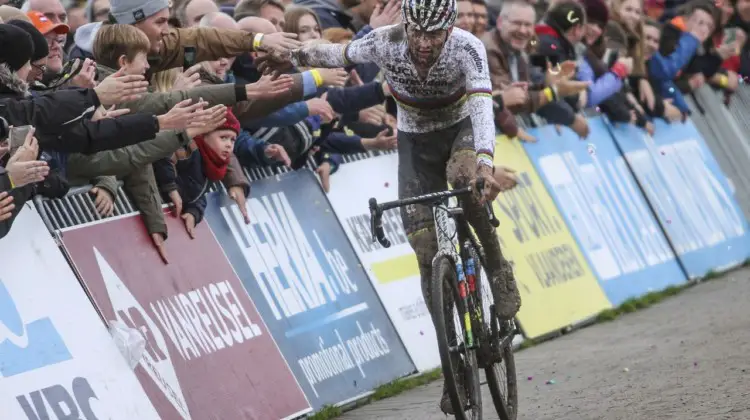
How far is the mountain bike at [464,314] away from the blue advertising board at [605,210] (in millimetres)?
5634

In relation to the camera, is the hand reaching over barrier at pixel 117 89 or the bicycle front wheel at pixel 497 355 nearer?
the hand reaching over barrier at pixel 117 89

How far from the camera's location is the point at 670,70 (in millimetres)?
18109

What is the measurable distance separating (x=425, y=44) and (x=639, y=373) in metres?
2.97

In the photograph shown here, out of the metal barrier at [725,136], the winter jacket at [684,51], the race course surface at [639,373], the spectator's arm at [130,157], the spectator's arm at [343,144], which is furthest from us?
the winter jacket at [684,51]

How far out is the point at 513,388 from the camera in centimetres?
862

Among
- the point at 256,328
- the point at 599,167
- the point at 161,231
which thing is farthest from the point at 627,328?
the point at 161,231

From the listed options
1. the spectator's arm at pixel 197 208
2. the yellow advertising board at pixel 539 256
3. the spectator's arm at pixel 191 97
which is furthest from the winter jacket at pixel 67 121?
the yellow advertising board at pixel 539 256

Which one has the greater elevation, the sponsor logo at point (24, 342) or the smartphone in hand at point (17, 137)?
the smartphone in hand at point (17, 137)

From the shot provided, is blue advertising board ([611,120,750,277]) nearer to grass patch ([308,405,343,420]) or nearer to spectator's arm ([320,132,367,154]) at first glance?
spectator's arm ([320,132,367,154])

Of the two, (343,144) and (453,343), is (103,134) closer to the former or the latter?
(453,343)

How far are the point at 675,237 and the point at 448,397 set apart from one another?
8698mm

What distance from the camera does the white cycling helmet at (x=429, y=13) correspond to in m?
8.02

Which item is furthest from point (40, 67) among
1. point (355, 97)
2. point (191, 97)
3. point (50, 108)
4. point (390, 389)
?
point (390, 389)

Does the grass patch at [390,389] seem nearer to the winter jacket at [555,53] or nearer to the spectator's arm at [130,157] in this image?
the spectator's arm at [130,157]
